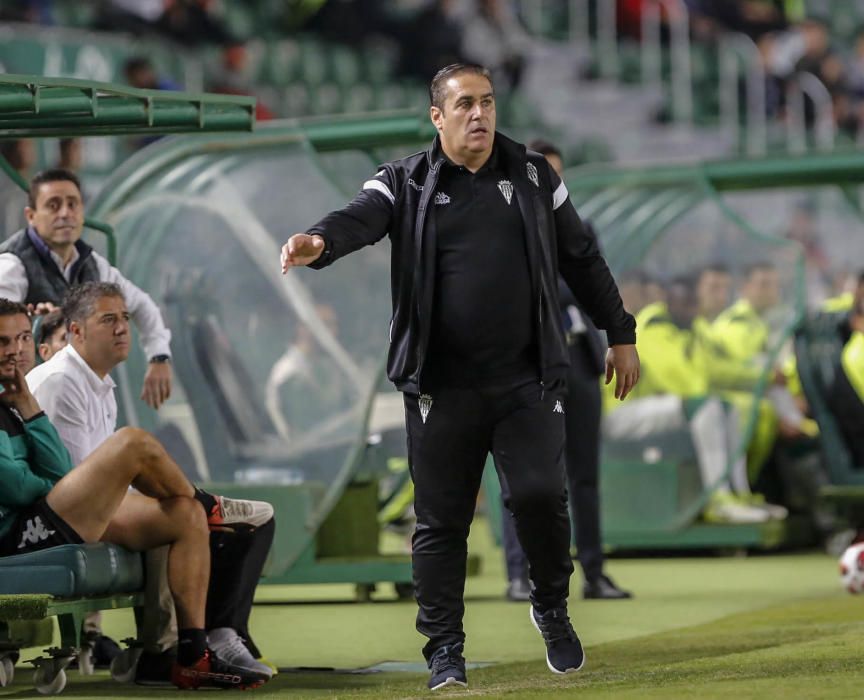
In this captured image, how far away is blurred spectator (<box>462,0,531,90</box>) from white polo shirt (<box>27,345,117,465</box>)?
1626 centimetres

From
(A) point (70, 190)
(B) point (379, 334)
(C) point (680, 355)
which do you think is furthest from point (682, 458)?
(A) point (70, 190)

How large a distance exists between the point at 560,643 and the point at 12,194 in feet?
11.5

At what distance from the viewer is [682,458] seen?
11328 mm

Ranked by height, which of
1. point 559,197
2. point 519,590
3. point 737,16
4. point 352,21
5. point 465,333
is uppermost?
point 737,16

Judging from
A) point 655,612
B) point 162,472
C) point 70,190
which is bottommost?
point 655,612

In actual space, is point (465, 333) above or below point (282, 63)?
below

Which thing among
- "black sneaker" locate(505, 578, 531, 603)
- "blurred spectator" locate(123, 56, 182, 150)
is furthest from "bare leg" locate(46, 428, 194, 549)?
"blurred spectator" locate(123, 56, 182, 150)

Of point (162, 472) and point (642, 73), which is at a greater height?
point (642, 73)

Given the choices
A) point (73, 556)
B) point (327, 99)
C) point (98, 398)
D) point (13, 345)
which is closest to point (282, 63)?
point (327, 99)

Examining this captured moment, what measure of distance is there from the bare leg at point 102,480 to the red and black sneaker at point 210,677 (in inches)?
19.3

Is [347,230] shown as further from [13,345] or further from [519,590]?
[519,590]

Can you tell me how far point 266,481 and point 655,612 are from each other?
1.98 metres

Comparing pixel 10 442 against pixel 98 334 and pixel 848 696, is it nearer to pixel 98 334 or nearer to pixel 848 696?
pixel 98 334

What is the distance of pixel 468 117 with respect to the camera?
5.05 meters
